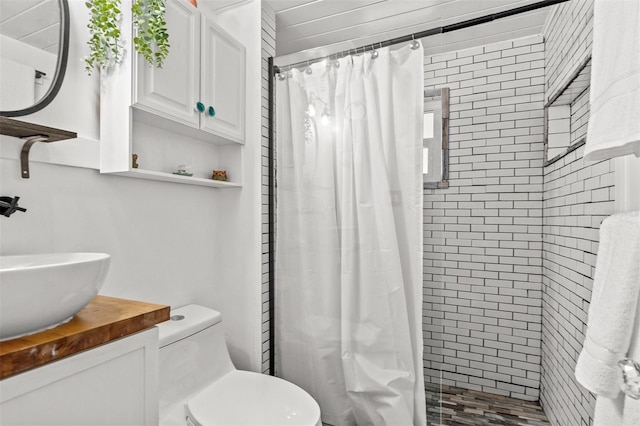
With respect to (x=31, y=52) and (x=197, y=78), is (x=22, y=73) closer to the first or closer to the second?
(x=31, y=52)

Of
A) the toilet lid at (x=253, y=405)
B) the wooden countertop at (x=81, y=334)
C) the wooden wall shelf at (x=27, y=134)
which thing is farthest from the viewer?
the toilet lid at (x=253, y=405)

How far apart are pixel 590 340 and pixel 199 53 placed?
5.86 feet

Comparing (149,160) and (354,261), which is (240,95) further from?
(354,261)

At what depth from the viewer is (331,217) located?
72.2 inches

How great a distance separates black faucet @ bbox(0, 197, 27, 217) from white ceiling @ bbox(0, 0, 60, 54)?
56 cm

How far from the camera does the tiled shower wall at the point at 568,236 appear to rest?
146cm

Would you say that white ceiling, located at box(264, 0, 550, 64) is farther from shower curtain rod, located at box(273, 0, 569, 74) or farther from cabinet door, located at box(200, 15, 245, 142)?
cabinet door, located at box(200, 15, 245, 142)

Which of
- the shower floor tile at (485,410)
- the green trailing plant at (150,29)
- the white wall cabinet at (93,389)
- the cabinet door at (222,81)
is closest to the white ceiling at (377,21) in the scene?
the cabinet door at (222,81)

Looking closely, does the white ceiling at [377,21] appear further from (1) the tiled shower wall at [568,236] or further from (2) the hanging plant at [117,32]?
(2) the hanging plant at [117,32]

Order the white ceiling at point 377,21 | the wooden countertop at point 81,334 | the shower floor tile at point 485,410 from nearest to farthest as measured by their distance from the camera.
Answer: the wooden countertop at point 81,334 < the white ceiling at point 377,21 < the shower floor tile at point 485,410

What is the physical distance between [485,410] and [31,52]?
2846 mm

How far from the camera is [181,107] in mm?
1550

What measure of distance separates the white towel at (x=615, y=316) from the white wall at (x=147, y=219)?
150 cm

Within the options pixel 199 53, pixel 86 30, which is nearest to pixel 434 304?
pixel 199 53
